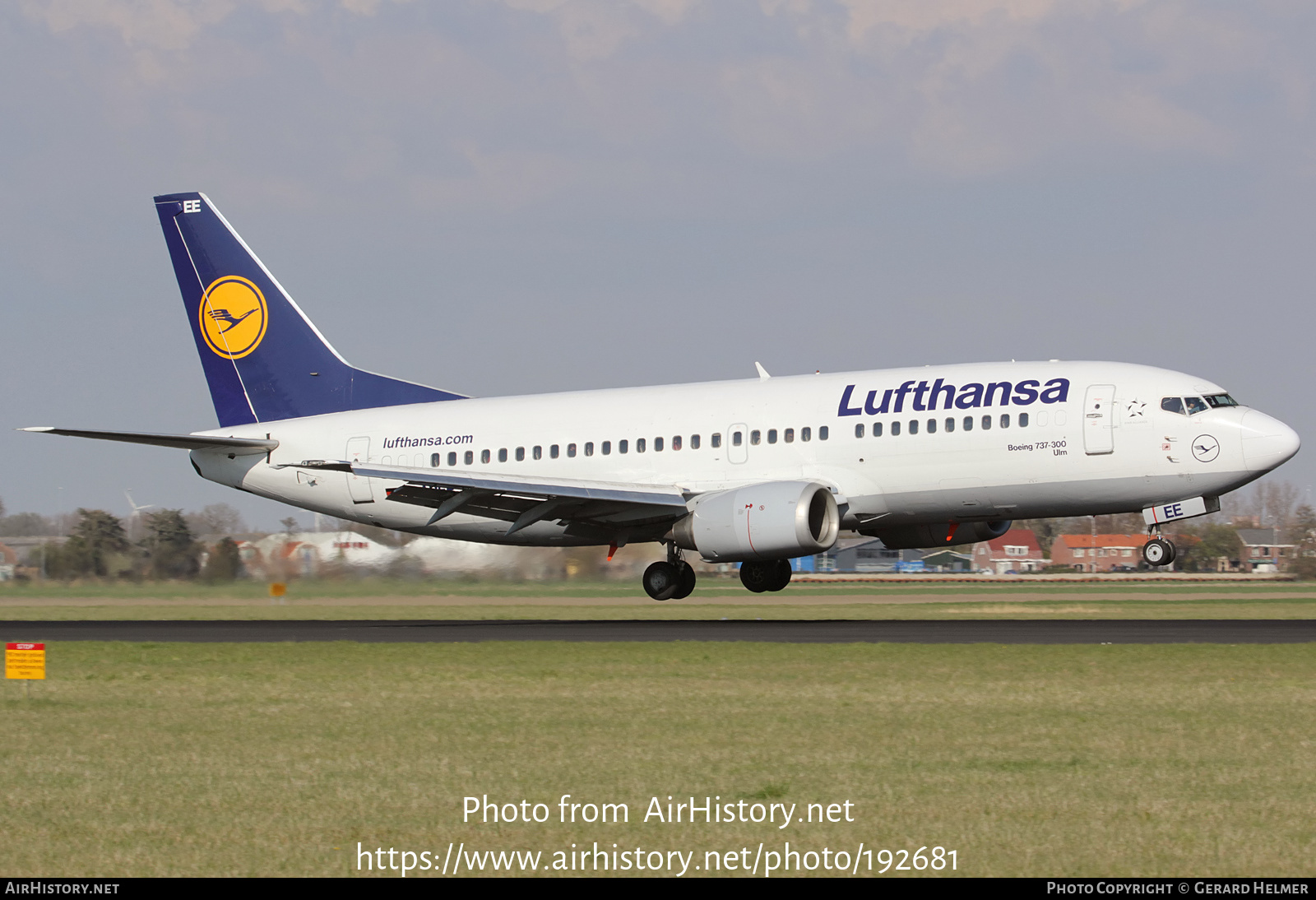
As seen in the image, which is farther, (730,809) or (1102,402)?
→ (1102,402)

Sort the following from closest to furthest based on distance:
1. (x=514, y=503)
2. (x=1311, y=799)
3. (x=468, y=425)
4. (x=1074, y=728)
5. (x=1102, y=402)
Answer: (x=1311, y=799)
(x=1074, y=728)
(x=1102, y=402)
(x=514, y=503)
(x=468, y=425)

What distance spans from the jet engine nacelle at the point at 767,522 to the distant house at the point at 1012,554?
89081 millimetres

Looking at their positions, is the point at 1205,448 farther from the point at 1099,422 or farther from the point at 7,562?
the point at 7,562

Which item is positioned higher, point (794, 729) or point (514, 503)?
point (514, 503)

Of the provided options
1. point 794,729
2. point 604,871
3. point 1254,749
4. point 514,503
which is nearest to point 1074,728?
point 1254,749

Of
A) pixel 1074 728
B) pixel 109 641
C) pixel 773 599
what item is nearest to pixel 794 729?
pixel 1074 728

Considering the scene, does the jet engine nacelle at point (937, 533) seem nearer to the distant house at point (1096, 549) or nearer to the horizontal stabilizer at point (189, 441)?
the horizontal stabilizer at point (189, 441)

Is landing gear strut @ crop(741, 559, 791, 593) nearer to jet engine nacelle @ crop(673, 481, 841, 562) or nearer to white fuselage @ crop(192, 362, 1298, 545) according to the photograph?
white fuselage @ crop(192, 362, 1298, 545)

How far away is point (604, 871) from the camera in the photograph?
8.75 meters

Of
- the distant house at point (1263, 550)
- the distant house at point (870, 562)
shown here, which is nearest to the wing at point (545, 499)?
the distant house at point (1263, 550)

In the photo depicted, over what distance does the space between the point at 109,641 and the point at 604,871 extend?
19664mm

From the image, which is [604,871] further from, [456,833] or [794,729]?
[794,729]

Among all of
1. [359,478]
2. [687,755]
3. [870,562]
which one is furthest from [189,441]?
[870,562]

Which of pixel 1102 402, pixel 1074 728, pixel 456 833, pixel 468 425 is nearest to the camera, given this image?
pixel 456 833
